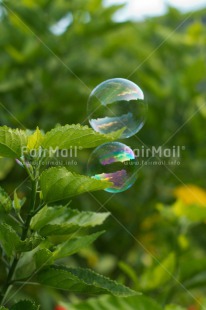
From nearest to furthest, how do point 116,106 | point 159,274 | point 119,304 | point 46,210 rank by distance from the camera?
point 46,210 → point 119,304 → point 116,106 → point 159,274

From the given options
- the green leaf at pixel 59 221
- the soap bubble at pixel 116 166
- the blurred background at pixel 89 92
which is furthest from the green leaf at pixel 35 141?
the blurred background at pixel 89 92

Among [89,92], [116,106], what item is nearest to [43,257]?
[116,106]

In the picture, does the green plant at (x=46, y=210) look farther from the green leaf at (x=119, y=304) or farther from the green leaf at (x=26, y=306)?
the green leaf at (x=119, y=304)

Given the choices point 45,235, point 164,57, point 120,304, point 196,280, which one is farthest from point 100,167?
point 164,57

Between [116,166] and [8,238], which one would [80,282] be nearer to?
[8,238]

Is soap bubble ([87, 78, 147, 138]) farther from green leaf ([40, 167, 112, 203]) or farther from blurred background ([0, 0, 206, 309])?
blurred background ([0, 0, 206, 309])
